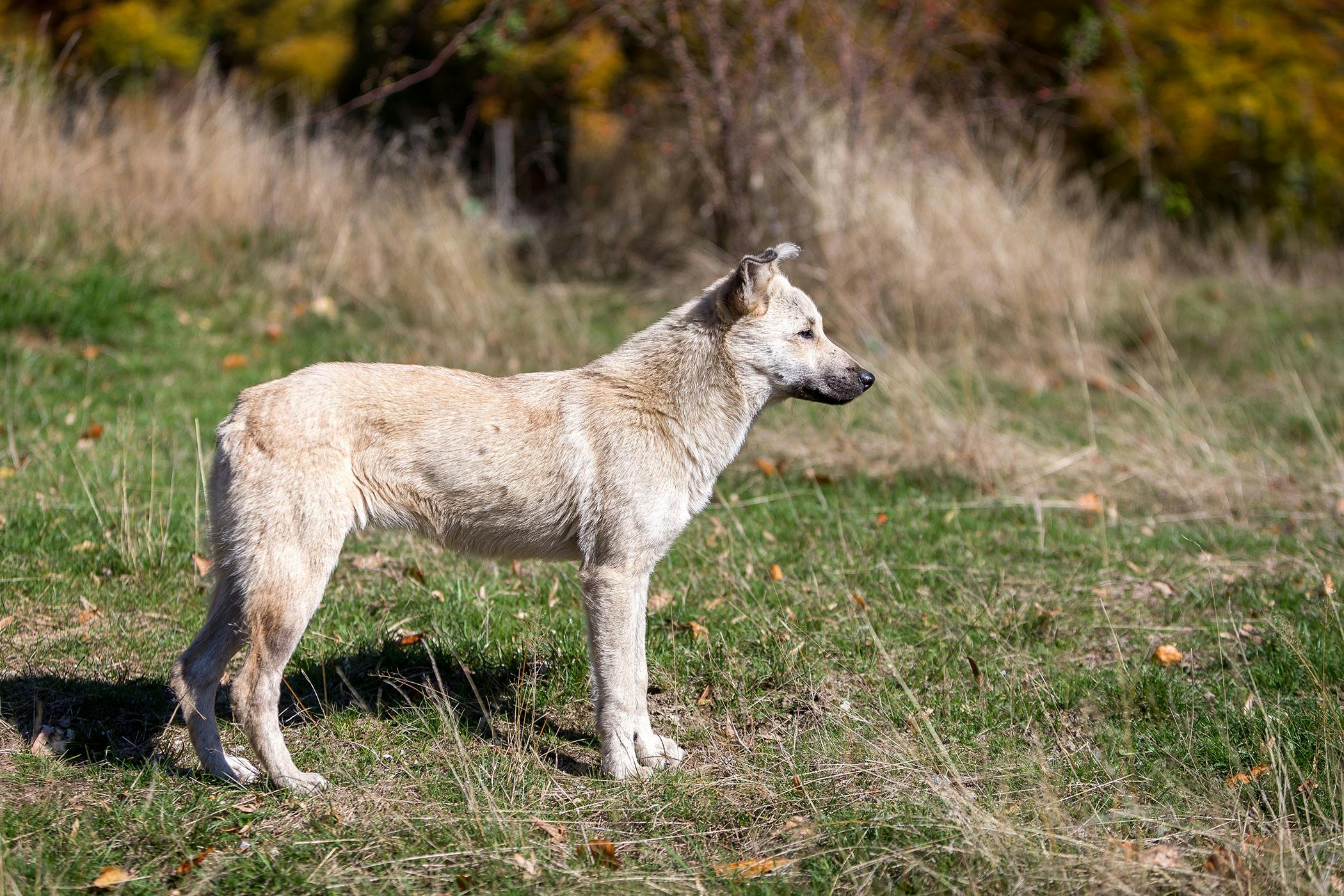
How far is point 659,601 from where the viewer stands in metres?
5.55

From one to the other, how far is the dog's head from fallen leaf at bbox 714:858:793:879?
1.85 meters

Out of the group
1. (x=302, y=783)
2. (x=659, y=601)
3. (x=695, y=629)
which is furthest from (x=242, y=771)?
(x=659, y=601)

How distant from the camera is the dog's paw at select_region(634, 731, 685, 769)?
13.8ft

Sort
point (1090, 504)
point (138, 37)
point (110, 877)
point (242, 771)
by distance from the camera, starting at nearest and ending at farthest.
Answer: point (110, 877) → point (242, 771) → point (1090, 504) → point (138, 37)

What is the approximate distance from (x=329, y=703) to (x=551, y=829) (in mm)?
1311

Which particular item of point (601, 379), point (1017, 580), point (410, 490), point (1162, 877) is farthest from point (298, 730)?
point (1017, 580)

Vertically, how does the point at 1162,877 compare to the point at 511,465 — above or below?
below

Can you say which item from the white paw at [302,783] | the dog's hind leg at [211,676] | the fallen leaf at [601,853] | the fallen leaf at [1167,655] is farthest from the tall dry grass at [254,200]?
the fallen leaf at [601,853]

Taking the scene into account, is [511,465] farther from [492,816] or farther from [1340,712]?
[1340,712]

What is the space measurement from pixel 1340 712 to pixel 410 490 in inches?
136

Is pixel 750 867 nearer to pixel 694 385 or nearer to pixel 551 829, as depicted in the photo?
pixel 551 829

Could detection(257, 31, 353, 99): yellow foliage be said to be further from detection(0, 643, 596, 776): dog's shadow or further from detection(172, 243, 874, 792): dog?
detection(172, 243, 874, 792): dog

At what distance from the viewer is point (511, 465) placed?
165 inches

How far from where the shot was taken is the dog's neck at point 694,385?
4.43 metres
